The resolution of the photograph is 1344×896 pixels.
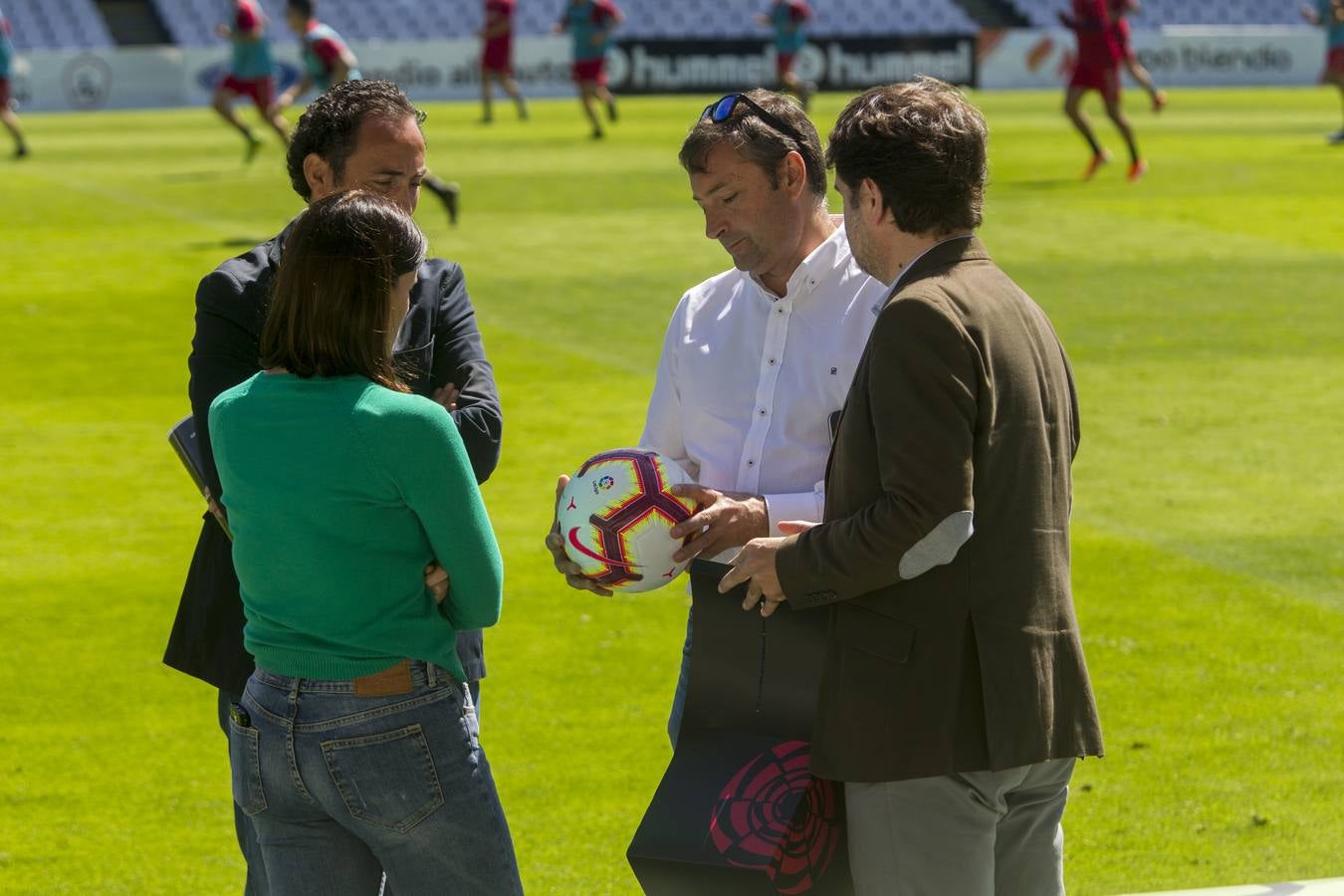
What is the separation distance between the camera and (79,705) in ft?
20.5

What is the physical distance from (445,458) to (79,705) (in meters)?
3.82

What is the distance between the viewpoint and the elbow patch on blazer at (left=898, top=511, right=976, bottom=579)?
114 inches

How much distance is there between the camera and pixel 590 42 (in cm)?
2973

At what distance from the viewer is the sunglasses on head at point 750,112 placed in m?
3.64

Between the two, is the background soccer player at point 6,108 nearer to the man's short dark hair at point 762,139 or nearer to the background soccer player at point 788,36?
the background soccer player at point 788,36

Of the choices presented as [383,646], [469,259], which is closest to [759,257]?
[383,646]

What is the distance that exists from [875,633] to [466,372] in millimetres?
1239

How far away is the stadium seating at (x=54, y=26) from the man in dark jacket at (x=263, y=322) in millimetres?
43242

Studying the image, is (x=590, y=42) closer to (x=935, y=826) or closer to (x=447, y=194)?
(x=447, y=194)

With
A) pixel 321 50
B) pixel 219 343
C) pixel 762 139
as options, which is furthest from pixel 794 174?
pixel 321 50

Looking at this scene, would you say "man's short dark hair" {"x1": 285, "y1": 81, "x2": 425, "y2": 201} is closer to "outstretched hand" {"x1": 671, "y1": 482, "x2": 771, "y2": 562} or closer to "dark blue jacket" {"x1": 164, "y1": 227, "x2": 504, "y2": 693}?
"dark blue jacket" {"x1": 164, "y1": 227, "x2": 504, "y2": 693}

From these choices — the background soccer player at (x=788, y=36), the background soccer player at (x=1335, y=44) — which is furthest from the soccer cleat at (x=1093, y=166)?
the background soccer player at (x=788, y=36)

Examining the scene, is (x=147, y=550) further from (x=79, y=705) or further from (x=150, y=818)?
(x=150, y=818)

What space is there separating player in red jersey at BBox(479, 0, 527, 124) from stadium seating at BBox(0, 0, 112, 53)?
16.6 meters
